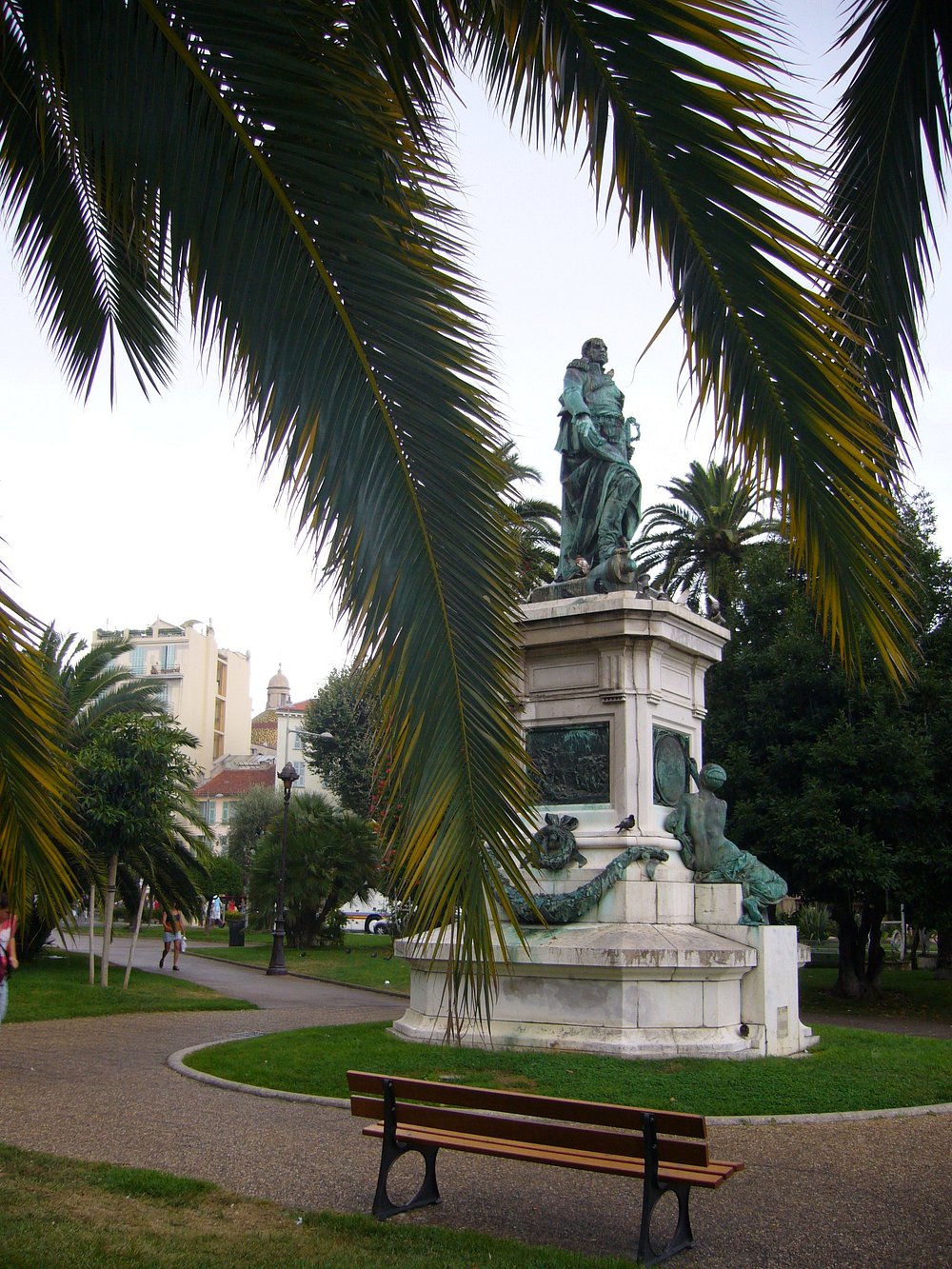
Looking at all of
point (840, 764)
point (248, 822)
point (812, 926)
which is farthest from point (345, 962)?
point (248, 822)

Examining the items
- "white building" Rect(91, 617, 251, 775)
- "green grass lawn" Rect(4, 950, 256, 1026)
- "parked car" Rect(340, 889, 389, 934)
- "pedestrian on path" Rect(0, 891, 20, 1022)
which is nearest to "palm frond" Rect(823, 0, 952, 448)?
"pedestrian on path" Rect(0, 891, 20, 1022)

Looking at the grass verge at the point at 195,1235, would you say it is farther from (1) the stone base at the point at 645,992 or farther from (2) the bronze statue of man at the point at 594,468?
(2) the bronze statue of man at the point at 594,468

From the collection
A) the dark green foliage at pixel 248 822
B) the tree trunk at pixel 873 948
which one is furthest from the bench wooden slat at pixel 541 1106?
the dark green foliage at pixel 248 822

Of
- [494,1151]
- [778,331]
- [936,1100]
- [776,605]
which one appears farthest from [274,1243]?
[776,605]

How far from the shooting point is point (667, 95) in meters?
3.14

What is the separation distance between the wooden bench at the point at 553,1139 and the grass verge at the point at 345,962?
15.4 metres

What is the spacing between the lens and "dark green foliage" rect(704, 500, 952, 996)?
71.8ft

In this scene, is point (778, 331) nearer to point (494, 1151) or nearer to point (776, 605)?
point (494, 1151)

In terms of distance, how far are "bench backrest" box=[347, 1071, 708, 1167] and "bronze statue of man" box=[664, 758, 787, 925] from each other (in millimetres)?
5868

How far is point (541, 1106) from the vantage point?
19.6ft

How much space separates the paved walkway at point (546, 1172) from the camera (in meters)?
5.86

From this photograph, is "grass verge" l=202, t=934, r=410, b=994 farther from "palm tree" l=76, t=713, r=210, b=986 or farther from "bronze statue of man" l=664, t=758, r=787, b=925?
"bronze statue of man" l=664, t=758, r=787, b=925

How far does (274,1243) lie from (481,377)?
3.99 metres

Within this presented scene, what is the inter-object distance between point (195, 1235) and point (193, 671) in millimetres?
87429
